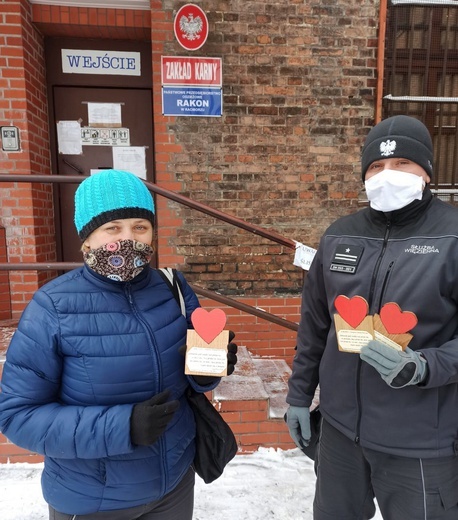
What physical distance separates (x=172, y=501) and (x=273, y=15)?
354 cm

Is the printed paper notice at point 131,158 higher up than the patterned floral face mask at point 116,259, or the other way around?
the printed paper notice at point 131,158

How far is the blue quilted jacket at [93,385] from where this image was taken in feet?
3.66

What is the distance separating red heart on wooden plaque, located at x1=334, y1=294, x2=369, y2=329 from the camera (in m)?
1.28

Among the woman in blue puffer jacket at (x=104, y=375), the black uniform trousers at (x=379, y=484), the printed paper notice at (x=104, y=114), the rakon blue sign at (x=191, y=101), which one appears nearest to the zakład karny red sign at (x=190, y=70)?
the rakon blue sign at (x=191, y=101)

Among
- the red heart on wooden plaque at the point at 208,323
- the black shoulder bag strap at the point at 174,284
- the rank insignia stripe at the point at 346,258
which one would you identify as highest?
the rank insignia stripe at the point at 346,258

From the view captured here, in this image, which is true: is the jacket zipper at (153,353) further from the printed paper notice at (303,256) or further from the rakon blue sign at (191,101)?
the rakon blue sign at (191,101)

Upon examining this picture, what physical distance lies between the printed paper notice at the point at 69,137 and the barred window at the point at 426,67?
291 centimetres

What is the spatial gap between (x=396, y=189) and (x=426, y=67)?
2.96 metres

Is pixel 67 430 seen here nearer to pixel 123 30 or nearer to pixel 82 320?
pixel 82 320

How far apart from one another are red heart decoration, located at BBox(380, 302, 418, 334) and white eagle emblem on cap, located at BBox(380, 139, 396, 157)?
0.55 m

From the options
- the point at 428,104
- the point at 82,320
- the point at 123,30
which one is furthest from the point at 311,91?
the point at 82,320

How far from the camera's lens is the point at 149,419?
3.69 feet

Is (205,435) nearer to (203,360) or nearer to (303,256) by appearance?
(203,360)

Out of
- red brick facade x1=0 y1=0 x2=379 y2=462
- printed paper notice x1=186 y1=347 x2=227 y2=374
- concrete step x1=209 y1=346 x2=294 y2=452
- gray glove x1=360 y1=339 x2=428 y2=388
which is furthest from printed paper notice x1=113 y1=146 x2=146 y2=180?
gray glove x1=360 y1=339 x2=428 y2=388
